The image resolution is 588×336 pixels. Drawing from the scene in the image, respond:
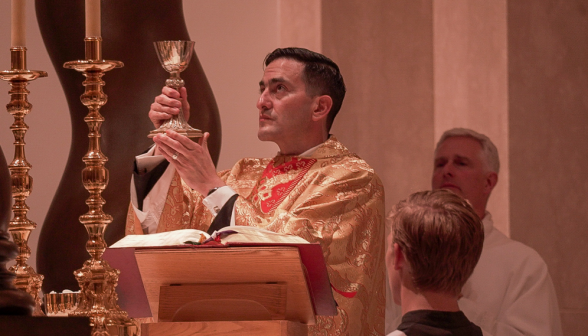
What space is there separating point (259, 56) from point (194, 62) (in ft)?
5.42

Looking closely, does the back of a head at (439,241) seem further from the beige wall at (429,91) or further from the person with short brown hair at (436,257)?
the beige wall at (429,91)

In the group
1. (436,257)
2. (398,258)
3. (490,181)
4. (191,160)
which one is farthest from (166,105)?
(490,181)

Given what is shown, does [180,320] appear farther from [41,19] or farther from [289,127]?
[41,19]

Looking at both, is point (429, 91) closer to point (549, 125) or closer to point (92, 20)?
point (549, 125)

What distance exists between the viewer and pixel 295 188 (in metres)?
3.81

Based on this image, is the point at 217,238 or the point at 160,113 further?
the point at 160,113

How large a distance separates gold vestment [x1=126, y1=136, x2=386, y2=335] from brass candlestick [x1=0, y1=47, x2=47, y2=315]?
0.98 meters

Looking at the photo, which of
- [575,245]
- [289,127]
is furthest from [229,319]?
[575,245]

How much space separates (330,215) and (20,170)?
4.38ft

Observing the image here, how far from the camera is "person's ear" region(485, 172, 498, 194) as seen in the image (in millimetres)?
5281

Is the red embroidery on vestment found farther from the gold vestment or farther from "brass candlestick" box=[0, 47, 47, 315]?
"brass candlestick" box=[0, 47, 47, 315]

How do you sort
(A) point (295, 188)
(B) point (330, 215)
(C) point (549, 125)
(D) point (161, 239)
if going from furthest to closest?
(C) point (549, 125), (A) point (295, 188), (B) point (330, 215), (D) point (161, 239)

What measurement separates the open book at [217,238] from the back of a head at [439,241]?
290mm

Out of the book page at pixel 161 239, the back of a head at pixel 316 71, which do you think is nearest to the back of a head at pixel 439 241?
the book page at pixel 161 239
